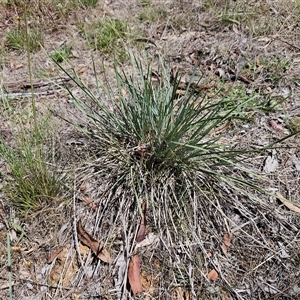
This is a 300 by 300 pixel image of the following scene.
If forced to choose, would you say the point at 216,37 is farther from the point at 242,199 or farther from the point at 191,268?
the point at 191,268

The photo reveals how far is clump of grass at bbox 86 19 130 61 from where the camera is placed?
282 cm

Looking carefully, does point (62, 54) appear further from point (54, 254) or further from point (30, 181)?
point (54, 254)

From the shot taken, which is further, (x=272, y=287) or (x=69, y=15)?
(x=69, y=15)

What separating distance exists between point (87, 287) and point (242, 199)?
858mm

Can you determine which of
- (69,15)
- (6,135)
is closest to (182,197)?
(6,135)

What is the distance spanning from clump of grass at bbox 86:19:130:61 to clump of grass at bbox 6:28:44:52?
0.43 m

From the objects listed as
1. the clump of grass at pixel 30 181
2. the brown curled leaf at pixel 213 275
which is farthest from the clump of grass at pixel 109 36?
the brown curled leaf at pixel 213 275

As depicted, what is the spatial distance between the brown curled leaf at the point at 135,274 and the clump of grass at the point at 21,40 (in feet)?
6.70

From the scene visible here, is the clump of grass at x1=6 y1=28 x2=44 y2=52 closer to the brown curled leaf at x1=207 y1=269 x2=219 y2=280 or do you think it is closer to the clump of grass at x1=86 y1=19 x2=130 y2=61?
the clump of grass at x1=86 y1=19 x2=130 y2=61

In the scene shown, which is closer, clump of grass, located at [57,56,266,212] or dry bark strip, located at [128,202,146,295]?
dry bark strip, located at [128,202,146,295]

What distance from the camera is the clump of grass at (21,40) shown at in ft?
9.53

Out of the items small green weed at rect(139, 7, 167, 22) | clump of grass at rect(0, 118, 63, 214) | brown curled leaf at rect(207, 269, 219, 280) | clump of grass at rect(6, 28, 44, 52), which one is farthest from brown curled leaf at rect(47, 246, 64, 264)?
small green weed at rect(139, 7, 167, 22)

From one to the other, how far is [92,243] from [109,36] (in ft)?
6.06

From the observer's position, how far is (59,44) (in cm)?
304
